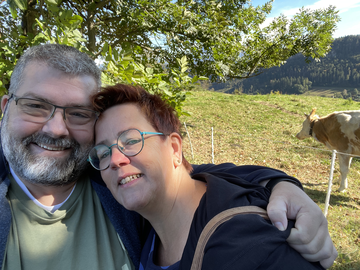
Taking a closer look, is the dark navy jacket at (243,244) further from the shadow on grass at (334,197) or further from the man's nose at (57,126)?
the shadow on grass at (334,197)

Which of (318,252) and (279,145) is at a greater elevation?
(318,252)

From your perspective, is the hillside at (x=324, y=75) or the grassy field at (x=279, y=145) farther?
the hillside at (x=324, y=75)

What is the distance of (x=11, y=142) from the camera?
53.4 inches

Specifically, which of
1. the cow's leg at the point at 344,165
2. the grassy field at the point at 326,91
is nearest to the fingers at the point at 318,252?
the cow's leg at the point at 344,165

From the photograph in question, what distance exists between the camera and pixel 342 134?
228 inches

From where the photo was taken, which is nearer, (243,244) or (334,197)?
(243,244)

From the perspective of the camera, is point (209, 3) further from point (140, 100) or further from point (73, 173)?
point (73, 173)

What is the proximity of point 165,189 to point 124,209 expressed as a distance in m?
0.44

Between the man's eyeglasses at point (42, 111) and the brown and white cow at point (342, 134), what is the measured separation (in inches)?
252

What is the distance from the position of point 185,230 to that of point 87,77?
1.20 m

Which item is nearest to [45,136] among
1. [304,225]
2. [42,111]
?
[42,111]

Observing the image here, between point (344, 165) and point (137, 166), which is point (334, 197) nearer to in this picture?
point (344, 165)

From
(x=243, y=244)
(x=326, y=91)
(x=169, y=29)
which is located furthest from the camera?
(x=326, y=91)

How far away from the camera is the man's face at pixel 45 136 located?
4.44ft
